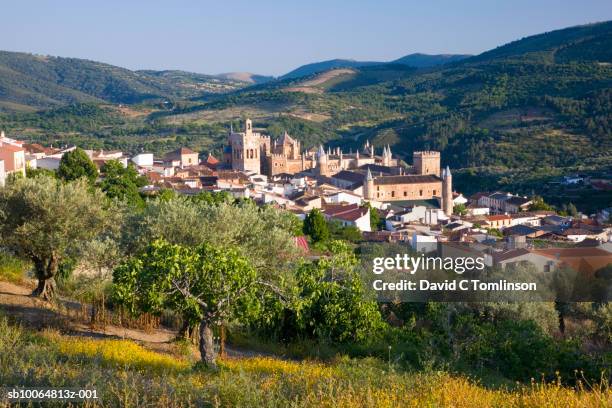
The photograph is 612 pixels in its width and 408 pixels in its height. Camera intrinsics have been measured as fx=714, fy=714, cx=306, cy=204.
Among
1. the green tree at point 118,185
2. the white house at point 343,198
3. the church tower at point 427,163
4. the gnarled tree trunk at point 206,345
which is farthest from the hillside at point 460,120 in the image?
the gnarled tree trunk at point 206,345

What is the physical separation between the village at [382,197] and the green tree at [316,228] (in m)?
3.11

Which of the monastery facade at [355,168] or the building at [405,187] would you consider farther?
the monastery facade at [355,168]

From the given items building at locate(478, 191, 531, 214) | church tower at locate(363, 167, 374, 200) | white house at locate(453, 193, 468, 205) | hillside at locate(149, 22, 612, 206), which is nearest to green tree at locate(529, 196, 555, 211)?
building at locate(478, 191, 531, 214)

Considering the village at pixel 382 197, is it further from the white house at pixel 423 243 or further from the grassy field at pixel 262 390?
the grassy field at pixel 262 390

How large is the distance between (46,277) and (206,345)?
487cm

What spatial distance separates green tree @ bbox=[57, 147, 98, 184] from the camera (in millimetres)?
33719

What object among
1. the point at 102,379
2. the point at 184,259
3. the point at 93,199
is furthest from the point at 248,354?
the point at 102,379

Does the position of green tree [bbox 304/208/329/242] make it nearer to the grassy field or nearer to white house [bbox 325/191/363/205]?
white house [bbox 325/191/363/205]

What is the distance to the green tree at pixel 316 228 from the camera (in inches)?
1310

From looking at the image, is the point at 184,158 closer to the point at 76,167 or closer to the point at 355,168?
the point at 355,168

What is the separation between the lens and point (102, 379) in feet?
19.7

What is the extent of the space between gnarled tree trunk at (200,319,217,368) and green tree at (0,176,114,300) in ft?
12.3

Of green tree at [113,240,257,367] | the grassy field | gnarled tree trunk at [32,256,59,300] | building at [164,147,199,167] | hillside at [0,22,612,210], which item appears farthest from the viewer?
hillside at [0,22,612,210]

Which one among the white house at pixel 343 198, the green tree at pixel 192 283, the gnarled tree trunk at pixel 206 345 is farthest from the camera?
the white house at pixel 343 198
